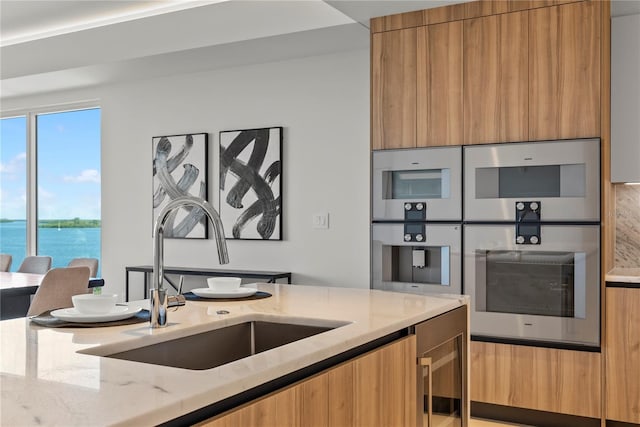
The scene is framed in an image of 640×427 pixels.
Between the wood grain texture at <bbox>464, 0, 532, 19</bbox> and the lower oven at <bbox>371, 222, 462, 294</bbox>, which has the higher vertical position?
the wood grain texture at <bbox>464, 0, 532, 19</bbox>

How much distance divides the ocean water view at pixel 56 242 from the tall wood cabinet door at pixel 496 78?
4.13 metres

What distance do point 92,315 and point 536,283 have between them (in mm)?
2543

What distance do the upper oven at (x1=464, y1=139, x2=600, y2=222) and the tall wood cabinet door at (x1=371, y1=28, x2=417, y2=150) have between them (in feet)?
1.37

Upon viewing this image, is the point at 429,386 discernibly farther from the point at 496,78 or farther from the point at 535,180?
the point at 496,78

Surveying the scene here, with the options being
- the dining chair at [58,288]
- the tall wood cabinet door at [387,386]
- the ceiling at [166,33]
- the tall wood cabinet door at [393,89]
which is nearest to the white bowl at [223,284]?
the tall wood cabinet door at [387,386]

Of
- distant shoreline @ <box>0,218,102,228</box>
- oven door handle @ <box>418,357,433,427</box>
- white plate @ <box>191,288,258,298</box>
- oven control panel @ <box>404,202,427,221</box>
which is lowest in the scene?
oven door handle @ <box>418,357,433,427</box>

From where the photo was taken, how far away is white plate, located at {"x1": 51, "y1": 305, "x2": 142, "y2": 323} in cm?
173

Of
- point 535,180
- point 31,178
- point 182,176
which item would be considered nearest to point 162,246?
point 535,180

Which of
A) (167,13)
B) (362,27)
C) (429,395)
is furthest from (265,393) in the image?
(167,13)

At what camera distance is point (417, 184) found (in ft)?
12.7

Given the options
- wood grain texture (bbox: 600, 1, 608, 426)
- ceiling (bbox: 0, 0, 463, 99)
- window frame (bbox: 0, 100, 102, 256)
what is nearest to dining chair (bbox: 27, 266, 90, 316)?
ceiling (bbox: 0, 0, 463, 99)

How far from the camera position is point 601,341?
3.43 meters

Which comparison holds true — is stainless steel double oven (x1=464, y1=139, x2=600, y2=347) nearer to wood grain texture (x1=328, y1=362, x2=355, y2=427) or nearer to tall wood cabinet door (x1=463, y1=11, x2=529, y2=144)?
tall wood cabinet door (x1=463, y1=11, x2=529, y2=144)

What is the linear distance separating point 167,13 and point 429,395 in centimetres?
368
